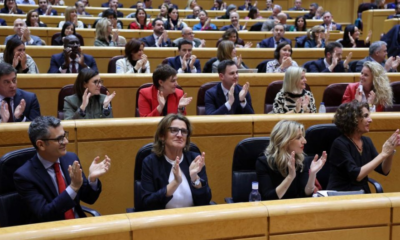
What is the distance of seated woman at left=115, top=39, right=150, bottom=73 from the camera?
5527 mm

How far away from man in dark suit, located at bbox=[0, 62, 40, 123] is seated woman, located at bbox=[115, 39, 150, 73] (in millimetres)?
1626

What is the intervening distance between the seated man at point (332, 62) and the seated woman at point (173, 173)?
3315mm

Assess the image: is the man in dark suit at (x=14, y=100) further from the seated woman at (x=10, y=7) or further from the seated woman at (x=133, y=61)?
the seated woman at (x=10, y=7)

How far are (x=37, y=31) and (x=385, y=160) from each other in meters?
5.41

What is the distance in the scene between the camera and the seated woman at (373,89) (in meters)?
4.56

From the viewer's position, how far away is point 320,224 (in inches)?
90.6

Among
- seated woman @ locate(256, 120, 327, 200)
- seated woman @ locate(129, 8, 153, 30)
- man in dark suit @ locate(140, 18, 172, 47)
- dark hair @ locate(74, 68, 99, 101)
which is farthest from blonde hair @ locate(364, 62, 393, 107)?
seated woman @ locate(129, 8, 153, 30)

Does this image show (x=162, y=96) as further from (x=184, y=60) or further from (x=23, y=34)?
(x=23, y=34)

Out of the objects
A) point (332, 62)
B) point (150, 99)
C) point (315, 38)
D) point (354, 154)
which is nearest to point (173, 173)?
point (354, 154)

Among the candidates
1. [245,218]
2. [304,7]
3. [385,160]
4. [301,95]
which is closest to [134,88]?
[301,95]

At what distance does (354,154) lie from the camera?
3.32 m

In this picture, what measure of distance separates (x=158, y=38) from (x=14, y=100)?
3.62m

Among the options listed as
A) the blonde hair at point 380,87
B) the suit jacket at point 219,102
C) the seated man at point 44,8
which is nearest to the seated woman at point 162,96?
the suit jacket at point 219,102

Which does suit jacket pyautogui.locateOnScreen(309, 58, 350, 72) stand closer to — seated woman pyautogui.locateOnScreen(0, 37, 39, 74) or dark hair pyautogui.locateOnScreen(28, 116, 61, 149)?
seated woman pyautogui.locateOnScreen(0, 37, 39, 74)
